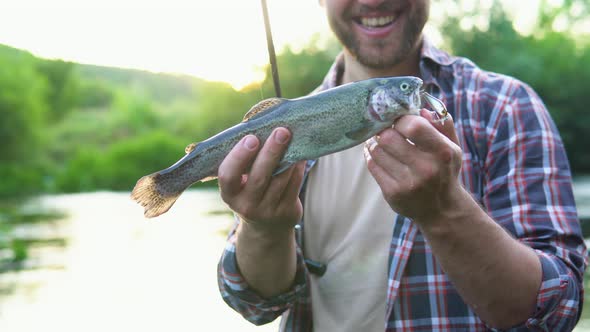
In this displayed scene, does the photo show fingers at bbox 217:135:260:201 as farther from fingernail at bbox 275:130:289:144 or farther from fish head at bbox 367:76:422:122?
fish head at bbox 367:76:422:122

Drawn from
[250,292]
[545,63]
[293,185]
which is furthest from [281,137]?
[545,63]

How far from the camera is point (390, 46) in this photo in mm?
3512

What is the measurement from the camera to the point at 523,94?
10.5 ft

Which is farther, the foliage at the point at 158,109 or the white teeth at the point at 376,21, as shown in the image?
the foliage at the point at 158,109

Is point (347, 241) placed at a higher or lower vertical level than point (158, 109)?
higher

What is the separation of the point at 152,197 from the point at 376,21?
1574mm

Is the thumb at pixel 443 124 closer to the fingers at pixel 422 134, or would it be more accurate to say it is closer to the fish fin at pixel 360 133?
the fingers at pixel 422 134

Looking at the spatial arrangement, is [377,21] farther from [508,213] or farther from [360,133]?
[508,213]

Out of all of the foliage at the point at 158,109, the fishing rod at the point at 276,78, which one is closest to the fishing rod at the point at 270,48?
the fishing rod at the point at 276,78

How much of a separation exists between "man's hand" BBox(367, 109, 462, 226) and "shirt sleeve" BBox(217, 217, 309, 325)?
0.97 meters

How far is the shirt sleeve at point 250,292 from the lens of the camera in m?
3.35

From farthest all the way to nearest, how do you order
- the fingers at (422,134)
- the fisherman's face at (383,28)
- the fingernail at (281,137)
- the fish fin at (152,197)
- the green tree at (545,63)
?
the green tree at (545,63) → the fisherman's face at (383,28) → the fish fin at (152,197) → the fingernail at (281,137) → the fingers at (422,134)

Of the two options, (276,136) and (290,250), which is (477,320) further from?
(276,136)

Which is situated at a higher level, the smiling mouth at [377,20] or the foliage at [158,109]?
the smiling mouth at [377,20]
